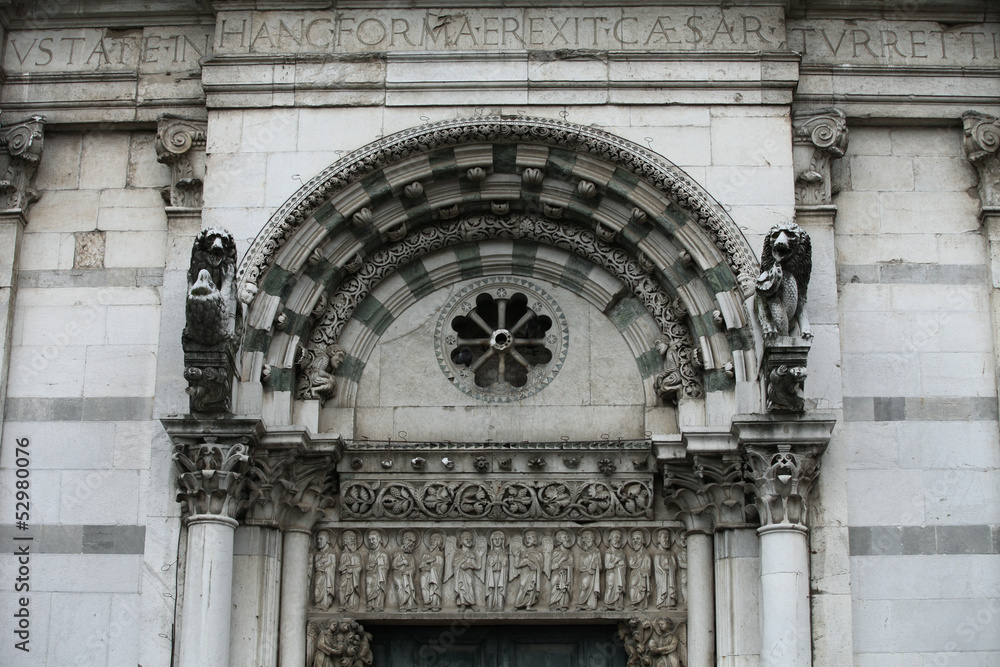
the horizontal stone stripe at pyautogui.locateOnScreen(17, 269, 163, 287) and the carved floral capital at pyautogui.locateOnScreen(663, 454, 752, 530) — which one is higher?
the horizontal stone stripe at pyautogui.locateOnScreen(17, 269, 163, 287)

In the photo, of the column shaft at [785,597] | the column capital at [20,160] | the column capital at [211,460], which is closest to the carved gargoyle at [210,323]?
the column capital at [211,460]

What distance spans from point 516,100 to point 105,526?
482cm

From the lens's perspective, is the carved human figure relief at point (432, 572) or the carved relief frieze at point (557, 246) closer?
the carved human figure relief at point (432, 572)

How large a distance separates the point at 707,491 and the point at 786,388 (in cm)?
112

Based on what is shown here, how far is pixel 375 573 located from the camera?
11750 mm

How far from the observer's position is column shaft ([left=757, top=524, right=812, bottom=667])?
34.7 ft

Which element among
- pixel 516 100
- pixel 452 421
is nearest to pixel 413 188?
pixel 516 100

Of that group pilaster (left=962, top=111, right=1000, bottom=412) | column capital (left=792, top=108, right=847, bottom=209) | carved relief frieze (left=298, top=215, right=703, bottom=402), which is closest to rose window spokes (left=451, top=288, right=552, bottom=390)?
carved relief frieze (left=298, top=215, right=703, bottom=402)

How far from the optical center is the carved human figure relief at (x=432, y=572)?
11.7m

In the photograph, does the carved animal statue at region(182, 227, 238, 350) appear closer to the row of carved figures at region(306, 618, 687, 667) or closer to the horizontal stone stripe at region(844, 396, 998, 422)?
the row of carved figures at region(306, 618, 687, 667)

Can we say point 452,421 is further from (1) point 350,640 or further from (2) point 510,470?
(1) point 350,640

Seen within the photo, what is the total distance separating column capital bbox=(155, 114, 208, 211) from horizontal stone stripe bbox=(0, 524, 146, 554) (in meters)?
2.75

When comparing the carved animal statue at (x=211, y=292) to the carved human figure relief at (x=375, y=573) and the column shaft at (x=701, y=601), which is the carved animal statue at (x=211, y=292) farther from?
the column shaft at (x=701, y=601)

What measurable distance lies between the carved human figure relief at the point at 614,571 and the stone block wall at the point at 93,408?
3.41 metres
